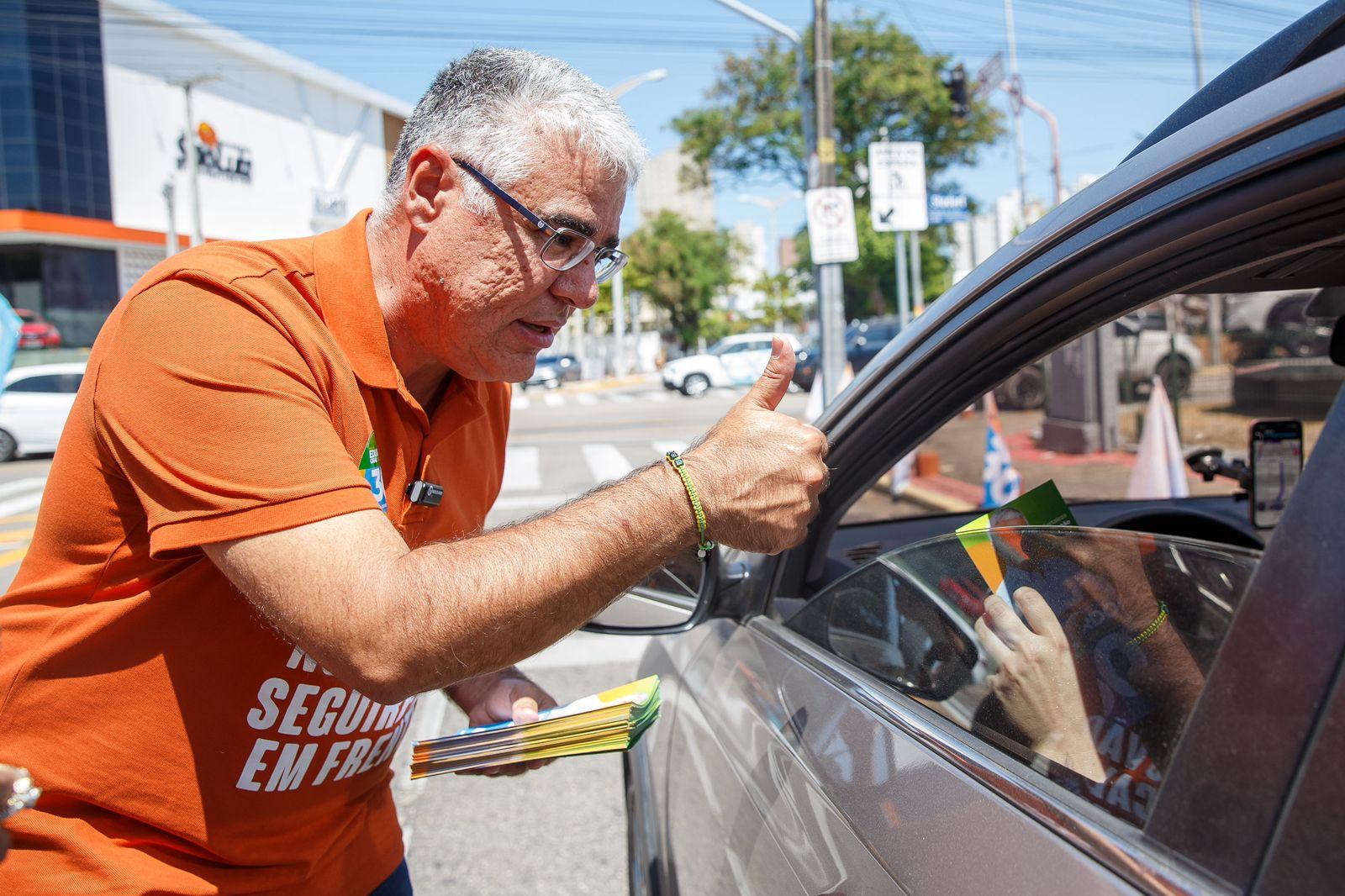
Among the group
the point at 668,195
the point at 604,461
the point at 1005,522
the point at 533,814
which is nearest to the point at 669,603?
the point at 1005,522

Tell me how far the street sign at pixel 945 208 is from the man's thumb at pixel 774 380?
33.0ft

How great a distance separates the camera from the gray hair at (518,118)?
1535 millimetres

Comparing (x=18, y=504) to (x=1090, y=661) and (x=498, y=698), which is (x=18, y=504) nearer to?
(x=498, y=698)

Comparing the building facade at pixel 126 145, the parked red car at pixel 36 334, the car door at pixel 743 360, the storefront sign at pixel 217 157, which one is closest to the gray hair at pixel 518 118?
the building facade at pixel 126 145

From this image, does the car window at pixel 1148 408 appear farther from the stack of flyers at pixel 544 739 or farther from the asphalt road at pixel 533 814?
the stack of flyers at pixel 544 739

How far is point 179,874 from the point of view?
1371mm

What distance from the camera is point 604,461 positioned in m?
14.9

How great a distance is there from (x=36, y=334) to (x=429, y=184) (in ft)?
107

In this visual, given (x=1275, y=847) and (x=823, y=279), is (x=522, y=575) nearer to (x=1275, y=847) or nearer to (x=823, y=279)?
(x=1275, y=847)

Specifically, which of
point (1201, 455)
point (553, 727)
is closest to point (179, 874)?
point (553, 727)

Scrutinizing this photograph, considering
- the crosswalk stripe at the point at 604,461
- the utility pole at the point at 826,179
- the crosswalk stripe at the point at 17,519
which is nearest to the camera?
the utility pole at the point at 826,179

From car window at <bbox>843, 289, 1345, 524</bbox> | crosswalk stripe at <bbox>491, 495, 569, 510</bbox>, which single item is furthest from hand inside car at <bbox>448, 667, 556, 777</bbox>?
crosswalk stripe at <bbox>491, 495, 569, 510</bbox>

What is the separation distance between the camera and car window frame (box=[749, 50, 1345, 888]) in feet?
2.95

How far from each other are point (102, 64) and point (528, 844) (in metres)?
35.5
